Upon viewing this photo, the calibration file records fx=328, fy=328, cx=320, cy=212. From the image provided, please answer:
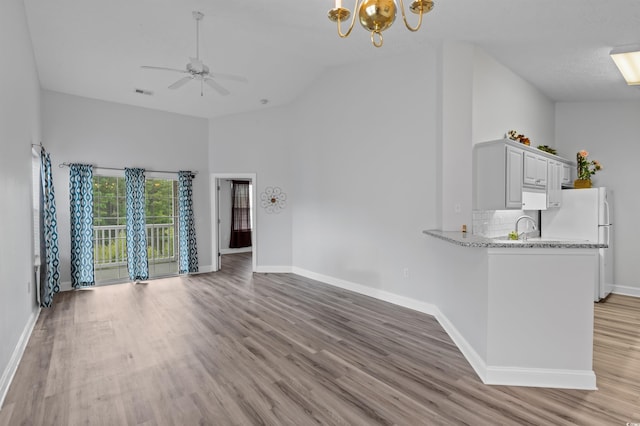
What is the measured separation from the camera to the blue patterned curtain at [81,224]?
5.51m

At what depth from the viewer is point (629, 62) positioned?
12.9 ft

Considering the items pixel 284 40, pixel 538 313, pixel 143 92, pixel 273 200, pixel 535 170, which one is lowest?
pixel 538 313

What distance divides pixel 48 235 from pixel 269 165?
380 cm

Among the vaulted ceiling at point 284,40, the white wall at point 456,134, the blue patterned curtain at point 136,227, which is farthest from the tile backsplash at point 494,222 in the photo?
the blue patterned curtain at point 136,227

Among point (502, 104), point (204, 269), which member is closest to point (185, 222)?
point (204, 269)

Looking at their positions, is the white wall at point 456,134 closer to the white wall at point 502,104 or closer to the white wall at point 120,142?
the white wall at point 502,104

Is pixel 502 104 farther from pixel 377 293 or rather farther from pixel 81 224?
pixel 81 224

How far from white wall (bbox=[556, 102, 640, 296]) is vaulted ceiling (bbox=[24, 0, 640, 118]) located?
29 centimetres

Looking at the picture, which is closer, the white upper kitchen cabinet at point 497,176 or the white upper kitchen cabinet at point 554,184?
the white upper kitchen cabinet at point 497,176

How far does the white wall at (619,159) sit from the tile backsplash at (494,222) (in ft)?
6.67

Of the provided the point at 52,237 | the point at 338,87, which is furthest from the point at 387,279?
the point at 52,237

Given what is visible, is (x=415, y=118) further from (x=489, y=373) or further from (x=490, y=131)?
(x=489, y=373)

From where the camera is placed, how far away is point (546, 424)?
6.76 ft

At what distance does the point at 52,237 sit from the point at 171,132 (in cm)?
280
